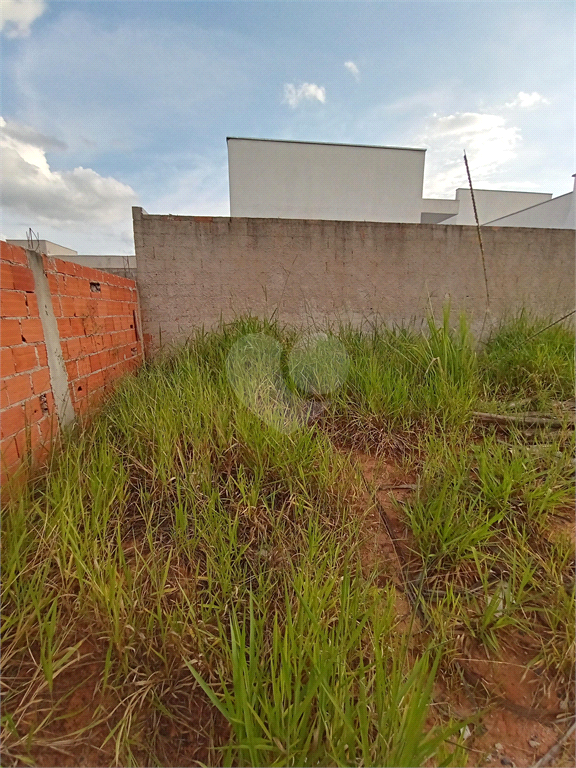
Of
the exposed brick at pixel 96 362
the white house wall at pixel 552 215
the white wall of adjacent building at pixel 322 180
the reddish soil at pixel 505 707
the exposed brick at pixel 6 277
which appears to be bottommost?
the reddish soil at pixel 505 707

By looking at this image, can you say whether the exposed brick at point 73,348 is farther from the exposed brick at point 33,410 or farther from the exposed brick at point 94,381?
the exposed brick at point 33,410

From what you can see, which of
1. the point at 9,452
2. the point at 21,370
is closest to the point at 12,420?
the point at 9,452

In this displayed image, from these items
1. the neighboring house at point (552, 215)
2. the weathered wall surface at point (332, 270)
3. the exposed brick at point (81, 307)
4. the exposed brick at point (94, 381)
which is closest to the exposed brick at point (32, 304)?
the exposed brick at point (81, 307)

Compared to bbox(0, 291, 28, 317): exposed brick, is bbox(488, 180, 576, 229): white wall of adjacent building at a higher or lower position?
higher

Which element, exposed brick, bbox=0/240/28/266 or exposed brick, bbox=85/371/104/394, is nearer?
exposed brick, bbox=0/240/28/266

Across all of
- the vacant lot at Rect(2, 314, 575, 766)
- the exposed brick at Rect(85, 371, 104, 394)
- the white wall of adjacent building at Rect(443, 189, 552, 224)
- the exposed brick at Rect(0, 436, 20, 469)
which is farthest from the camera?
the white wall of adjacent building at Rect(443, 189, 552, 224)

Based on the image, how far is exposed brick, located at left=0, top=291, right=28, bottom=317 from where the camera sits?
1394 millimetres

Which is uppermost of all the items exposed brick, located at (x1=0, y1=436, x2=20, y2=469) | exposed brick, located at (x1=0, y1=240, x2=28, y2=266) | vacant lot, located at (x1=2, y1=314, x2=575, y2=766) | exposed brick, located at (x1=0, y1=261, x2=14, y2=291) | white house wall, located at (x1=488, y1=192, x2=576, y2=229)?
white house wall, located at (x1=488, y1=192, x2=576, y2=229)

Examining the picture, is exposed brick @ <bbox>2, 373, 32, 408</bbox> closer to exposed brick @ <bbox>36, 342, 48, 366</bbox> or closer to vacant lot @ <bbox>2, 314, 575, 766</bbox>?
exposed brick @ <bbox>36, 342, 48, 366</bbox>

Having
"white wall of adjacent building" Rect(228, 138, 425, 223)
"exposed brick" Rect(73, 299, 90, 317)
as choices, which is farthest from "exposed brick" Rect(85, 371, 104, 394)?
"white wall of adjacent building" Rect(228, 138, 425, 223)

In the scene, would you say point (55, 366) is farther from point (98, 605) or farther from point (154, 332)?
point (154, 332)

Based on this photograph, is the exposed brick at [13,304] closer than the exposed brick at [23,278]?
Result: Yes

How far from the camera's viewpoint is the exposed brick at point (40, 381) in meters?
1.58

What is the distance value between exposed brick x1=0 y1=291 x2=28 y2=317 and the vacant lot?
67 centimetres
